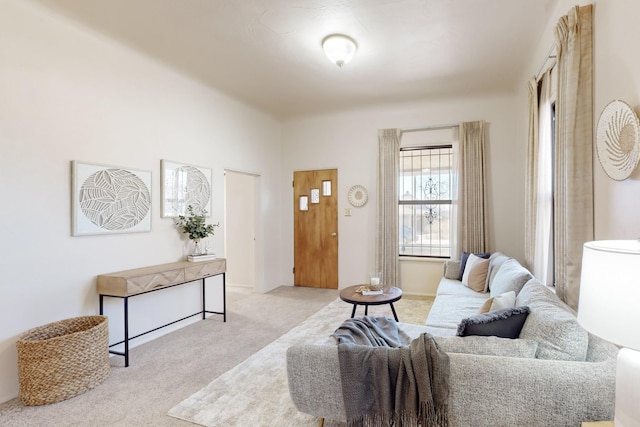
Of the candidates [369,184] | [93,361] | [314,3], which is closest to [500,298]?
[314,3]

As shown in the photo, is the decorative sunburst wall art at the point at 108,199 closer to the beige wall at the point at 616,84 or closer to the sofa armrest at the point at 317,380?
the sofa armrest at the point at 317,380

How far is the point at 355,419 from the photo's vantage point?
1.55 metres

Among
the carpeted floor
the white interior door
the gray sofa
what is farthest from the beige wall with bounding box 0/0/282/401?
the gray sofa

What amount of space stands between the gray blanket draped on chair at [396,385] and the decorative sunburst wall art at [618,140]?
119 centimetres

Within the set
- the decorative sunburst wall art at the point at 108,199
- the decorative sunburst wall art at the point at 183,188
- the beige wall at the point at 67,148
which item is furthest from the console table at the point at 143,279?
the decorative sunburst wall art at the point at 183,188

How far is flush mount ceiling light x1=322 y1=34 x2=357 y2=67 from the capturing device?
3.05m

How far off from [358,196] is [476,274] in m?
2.22

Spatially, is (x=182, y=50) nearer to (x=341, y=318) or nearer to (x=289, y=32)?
(x=289, y=32)

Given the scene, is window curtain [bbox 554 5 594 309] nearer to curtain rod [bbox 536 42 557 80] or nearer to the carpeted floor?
curtain rod [bbox 536 42 557 80]

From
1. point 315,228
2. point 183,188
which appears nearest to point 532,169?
point 315,228

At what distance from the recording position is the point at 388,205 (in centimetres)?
518

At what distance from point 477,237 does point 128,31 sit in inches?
184

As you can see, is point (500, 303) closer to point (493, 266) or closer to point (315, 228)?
point (493, 266)

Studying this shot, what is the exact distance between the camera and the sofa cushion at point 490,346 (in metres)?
1.60
